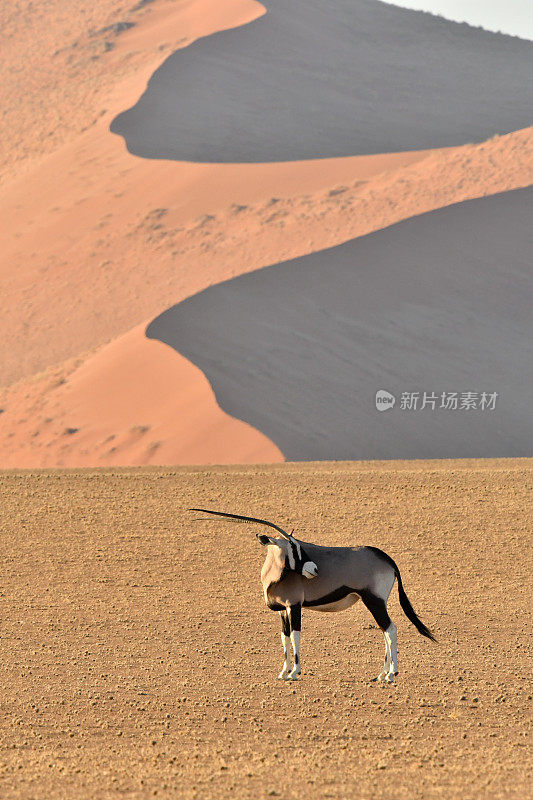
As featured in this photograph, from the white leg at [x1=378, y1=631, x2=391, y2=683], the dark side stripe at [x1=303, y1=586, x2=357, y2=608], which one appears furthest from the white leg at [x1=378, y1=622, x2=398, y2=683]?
the dark side stripe at [x1=303, y1=586, x2=357, y2=608]

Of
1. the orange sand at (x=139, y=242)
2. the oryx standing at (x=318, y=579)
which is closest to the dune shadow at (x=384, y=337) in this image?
the orange sand at (x=139, y=242)

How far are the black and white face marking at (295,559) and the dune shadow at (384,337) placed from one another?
22.6 m

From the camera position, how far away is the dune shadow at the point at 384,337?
3619cm

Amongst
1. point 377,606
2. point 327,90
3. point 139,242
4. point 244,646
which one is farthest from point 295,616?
point 327,90

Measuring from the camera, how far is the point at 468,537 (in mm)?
20531

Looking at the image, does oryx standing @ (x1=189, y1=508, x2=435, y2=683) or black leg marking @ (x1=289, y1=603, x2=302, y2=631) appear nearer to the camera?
oryx standing @ (x1=189, y1=508, x2=435, y2=683)

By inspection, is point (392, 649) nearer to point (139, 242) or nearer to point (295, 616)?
point (295, 616)

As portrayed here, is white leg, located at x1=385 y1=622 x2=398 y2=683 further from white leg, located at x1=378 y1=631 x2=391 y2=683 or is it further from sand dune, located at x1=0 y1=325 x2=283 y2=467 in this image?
sand dune, located at x1=0 y1=325 x2=283 y2=467

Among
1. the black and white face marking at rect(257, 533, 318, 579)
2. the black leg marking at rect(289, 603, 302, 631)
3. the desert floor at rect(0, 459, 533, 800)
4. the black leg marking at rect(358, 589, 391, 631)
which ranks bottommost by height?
the desert floor at rect(0, 459, 533, 800)

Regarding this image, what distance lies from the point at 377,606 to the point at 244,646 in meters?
3.86

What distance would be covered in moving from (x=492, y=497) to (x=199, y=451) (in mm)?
11894

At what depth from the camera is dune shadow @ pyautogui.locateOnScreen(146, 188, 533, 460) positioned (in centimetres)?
3619

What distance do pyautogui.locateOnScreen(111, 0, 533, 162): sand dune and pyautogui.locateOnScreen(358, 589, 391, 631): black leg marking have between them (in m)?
47.4

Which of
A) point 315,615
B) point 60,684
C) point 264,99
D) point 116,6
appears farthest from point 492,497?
point 116,6
